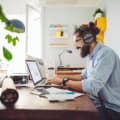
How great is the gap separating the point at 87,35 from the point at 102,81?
0.48m

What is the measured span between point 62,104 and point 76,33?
33.0 inches

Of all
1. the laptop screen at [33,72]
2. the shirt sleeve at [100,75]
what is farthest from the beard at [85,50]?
the laptop screen at [33,72]

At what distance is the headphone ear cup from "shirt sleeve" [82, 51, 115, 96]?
0.75 ft

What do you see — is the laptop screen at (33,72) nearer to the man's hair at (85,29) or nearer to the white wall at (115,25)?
the man's hair at (85,29)

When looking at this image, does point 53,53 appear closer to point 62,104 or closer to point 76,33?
point 76,33

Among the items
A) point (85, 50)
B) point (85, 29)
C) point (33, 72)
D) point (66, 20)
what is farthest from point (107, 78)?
point (66, 20)

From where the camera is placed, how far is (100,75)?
116 centimetres

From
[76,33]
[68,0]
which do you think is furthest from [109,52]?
[68,0]

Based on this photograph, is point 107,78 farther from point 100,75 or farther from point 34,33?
point 34,33

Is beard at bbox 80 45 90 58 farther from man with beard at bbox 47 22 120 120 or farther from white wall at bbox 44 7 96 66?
white wall at bbox 44 7 96 66

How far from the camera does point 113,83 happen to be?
1281 millimetres

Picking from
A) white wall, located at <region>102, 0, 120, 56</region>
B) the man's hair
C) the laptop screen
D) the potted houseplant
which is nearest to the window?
white wall, located at <region>102, 0, 120, 56</region>

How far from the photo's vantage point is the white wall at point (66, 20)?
15.3 ft

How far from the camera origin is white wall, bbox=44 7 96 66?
4.66 meters
